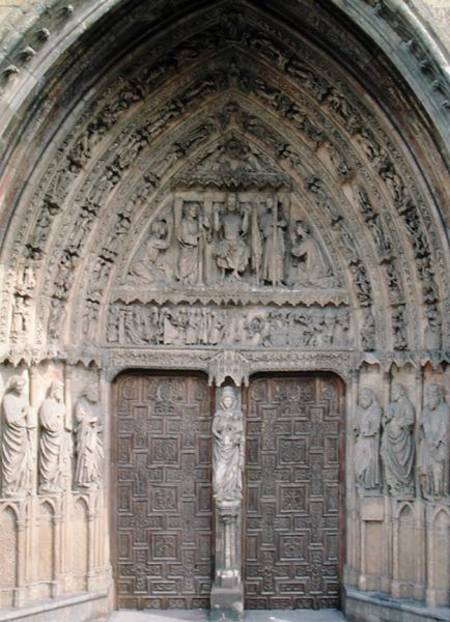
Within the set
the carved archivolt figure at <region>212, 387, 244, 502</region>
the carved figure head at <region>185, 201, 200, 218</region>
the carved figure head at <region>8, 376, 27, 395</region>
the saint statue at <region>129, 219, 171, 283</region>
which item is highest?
the carved figure head at <region>185, 201, 200, 218</region>

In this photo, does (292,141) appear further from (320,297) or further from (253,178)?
(320,297)

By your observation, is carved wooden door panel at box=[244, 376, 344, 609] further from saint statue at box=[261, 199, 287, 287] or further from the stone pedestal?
saint statue at box=[261, 199, 287, 287]

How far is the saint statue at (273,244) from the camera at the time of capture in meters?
10.8

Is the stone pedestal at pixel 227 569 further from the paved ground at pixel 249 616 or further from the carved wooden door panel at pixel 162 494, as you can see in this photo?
the carved wooden door panel at pixel 162 494

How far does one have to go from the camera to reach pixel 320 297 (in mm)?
10797

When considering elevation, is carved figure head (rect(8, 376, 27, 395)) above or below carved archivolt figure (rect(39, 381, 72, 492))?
above

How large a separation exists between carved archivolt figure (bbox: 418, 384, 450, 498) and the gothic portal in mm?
23

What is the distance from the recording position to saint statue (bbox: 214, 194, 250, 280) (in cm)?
1080

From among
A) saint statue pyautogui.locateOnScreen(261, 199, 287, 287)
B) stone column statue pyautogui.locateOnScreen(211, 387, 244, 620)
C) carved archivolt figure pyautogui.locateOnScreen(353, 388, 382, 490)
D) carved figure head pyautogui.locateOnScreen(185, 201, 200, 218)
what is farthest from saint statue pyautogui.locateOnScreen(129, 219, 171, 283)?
carved archivolt figure pyautogui.locateOnScreen(353, 388, 382, 490)

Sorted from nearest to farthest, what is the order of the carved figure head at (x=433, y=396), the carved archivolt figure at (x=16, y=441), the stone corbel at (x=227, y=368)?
the carved archivolt figure at (x=16, y=441)
the carved figure head at (x=433, y=396)
the stone corbel at (x=227, y=368)

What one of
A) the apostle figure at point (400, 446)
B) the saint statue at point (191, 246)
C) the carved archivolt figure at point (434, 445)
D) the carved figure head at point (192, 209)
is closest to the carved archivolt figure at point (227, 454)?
the saint statue at point (191, 246)

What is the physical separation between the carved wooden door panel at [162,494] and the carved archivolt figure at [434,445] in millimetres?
2290

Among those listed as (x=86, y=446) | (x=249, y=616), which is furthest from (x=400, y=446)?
(x=86, y=446)

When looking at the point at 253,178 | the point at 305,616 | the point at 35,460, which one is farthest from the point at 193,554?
the point at 253,178
